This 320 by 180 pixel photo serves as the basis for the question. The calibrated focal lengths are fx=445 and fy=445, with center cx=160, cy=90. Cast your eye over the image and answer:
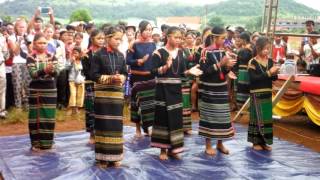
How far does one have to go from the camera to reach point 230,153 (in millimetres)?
5992

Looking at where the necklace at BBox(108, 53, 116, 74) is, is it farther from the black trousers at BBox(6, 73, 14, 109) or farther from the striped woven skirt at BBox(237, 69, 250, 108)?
the black trousers at BBox(6, 73, 14, 109)

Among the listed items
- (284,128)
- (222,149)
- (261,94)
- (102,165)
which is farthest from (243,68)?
(102,165)

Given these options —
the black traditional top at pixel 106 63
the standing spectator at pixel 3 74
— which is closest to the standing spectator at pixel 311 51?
the black traditional top at pixel 106 63

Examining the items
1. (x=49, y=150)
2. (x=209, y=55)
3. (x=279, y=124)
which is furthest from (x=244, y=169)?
(x=279, y=124)

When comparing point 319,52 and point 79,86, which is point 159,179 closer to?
point 79,86

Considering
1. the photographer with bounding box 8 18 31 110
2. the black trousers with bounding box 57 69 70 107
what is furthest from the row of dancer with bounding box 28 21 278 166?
the black trousers with bounding box 57 69 70 107

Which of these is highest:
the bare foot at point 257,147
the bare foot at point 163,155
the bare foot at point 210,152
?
the bare foot at point 163,155

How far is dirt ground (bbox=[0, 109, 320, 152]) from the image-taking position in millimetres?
7393

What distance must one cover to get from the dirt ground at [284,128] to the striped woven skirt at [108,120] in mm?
2781

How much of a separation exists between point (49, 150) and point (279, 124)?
4.68 metres

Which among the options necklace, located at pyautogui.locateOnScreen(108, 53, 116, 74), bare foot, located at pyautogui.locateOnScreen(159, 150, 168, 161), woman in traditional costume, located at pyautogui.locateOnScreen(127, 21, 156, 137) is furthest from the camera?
woman in traditional costume, located at pyautogui.locateOnScreen(127, 21, 156, 137)

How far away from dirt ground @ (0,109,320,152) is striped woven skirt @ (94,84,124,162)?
9.12 feet

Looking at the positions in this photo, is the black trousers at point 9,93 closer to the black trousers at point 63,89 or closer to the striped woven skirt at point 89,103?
the black trousers at point 63,89

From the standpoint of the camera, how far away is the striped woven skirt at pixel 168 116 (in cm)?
547
